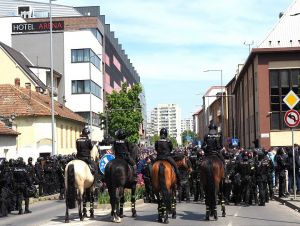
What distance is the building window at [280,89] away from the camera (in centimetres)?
5397

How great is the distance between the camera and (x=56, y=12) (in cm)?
10775

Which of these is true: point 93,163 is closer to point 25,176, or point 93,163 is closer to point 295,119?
point 25,176

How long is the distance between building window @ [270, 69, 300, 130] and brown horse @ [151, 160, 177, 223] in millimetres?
39643

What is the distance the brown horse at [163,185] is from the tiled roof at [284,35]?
41.8 meters

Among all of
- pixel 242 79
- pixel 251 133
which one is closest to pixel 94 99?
pixel 242 79

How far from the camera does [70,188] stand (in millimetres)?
15758

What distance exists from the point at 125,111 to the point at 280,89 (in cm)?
2538

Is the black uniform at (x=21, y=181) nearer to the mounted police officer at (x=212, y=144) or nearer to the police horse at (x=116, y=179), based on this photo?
the police horse at (x=116, y=179)

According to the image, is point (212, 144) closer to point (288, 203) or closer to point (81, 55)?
point (288, 203)

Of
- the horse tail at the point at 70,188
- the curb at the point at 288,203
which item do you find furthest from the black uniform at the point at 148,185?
the horse tail at the point at 70,188

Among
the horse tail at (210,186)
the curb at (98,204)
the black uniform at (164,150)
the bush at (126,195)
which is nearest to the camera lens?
the black uniform at (164,150)

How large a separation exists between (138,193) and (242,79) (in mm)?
49939

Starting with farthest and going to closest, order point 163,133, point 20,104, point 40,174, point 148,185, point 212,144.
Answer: point 20,104 → point 40,174 → point 148,185 → point 212,144 → point 163,133

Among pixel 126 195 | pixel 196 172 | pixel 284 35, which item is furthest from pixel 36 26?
pixel 126 195
